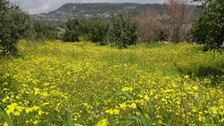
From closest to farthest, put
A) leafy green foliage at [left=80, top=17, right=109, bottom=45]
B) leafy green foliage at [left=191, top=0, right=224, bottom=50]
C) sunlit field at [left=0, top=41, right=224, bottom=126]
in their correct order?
sunlit field at [left=0, top=41, right=224, bottom=126] < leafy green foliage at [left=191, top=0, right=224, bottom=50] < leafy green foliage at [left=80, top=17, right=109, bottom=45]

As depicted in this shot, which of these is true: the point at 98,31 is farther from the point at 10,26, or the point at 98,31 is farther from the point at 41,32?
the point at 10,26

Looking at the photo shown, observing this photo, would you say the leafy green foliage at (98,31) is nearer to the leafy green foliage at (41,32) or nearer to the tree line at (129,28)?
the tree line at (129,28)

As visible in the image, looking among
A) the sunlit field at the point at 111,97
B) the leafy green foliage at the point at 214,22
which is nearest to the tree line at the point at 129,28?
the leafy green foliage at the point at 214,22

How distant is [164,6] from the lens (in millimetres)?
52812

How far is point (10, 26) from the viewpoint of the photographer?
65.2 ft

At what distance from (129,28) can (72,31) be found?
19694mm

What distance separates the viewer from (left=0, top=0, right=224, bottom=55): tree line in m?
15.7

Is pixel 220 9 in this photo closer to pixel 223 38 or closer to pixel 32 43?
pixel 223 38

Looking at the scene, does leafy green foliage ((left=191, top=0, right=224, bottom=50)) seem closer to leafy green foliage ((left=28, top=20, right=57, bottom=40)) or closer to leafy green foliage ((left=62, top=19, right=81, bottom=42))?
leafy green foliage ((left=28, top=20, right=57, bottom=40))

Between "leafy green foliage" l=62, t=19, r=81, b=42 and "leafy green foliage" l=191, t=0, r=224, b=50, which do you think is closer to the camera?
"leafy green foliage" l=191, t=0, r=224, b=50

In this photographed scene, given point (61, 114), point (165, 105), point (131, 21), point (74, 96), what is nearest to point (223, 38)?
point (74, 96)

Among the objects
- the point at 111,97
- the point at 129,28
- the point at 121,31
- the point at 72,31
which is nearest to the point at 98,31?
the point at 129,28

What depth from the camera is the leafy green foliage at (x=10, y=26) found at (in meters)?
18.9

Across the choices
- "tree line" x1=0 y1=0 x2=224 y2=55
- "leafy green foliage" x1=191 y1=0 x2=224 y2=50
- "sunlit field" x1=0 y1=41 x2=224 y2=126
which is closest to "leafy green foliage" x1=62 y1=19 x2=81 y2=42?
"tree line" x1=0 y1=0 x2=224 y2=55
